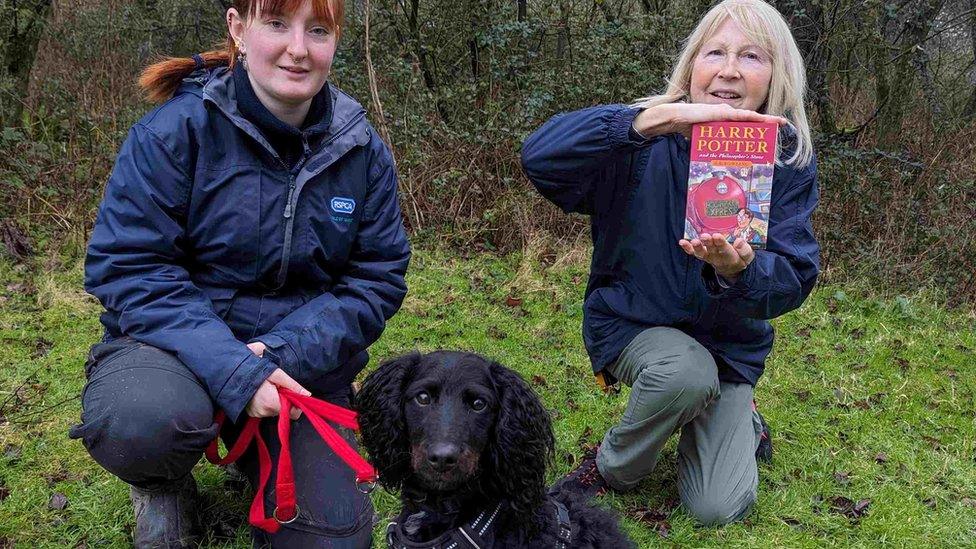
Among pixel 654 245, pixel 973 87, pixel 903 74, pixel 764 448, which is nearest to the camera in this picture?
pixel 654 245

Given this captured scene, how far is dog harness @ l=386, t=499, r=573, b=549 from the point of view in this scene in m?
2.33

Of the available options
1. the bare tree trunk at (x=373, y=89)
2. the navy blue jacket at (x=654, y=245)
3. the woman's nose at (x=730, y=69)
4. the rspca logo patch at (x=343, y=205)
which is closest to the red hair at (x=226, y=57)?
the rspca logo patch at (x=343, y=205)

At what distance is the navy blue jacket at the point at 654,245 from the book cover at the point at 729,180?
0.61ft

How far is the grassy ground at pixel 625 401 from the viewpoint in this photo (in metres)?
3.20

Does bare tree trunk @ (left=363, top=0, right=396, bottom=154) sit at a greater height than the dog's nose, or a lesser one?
greater

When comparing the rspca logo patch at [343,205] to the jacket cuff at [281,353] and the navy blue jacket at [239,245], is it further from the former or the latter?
the jacket cuff at [281,353]

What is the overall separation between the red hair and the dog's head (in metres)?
1.21

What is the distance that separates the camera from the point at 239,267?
279 centimetres

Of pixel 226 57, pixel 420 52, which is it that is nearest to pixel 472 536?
pixel 226 57

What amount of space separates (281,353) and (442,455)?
31.2 inches

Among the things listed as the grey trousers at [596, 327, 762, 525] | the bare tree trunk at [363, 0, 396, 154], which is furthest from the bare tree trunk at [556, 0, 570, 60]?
the grey trousers at [596, 327, 762, 525]

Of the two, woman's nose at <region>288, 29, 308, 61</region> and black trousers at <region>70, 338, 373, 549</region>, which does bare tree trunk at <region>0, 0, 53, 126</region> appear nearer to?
black trousers at <region>70, 338, 373, 549</region>

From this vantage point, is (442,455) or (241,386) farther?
(241,386)

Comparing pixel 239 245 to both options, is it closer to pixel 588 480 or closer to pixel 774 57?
pixel 588 480
